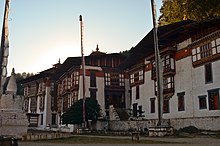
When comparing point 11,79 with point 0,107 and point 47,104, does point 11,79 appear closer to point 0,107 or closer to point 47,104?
point 0,107

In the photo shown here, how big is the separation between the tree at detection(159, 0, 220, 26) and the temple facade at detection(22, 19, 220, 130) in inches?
265

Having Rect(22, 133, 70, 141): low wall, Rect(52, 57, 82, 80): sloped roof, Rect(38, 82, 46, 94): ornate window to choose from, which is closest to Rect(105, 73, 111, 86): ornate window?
Rect(52, 57, 82, 80): sloped roof

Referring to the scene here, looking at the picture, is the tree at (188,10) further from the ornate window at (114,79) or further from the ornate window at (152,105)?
the ornate window at (152,105)

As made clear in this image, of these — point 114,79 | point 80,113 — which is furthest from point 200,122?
point 114,79

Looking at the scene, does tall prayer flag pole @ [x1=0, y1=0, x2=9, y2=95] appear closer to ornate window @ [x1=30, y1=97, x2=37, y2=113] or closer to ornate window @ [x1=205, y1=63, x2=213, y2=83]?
ornate window @ [x1=205, y1=63, x2=213, y2=83]

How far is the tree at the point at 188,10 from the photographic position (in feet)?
123

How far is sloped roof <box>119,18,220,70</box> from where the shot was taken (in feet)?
98.7

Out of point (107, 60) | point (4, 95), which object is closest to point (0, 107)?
point (4, 95)

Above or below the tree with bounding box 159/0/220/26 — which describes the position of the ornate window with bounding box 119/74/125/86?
below

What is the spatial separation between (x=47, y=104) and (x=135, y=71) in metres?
24.4

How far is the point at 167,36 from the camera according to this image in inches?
1401

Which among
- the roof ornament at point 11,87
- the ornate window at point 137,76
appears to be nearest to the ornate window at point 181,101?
the ornate window at point 137,76

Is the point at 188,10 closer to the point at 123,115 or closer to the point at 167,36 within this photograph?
the point at 167,36

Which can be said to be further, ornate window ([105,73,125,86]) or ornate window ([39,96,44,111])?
ornate window ([39,96,44,111])
